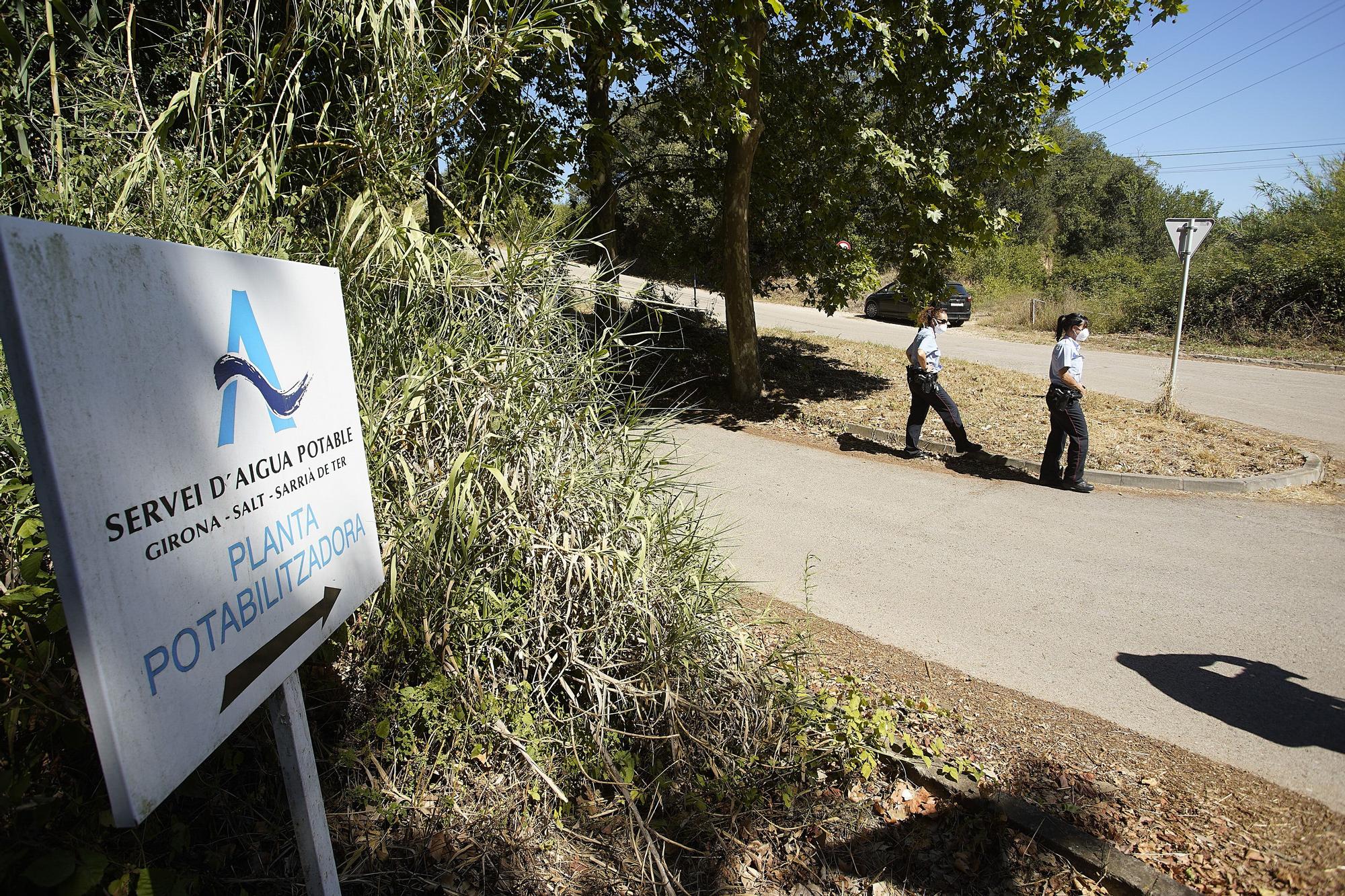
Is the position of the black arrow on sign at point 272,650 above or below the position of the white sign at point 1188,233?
below

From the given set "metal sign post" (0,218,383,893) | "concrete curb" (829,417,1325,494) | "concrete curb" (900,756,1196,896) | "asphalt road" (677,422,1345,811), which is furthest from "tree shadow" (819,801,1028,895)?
"concrete curb" (829,417,1325,494)

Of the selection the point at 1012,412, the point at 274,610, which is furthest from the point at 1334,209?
the point at 274,610

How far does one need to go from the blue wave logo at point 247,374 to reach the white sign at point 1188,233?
1160 cm

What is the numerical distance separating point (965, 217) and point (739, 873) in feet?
31.3

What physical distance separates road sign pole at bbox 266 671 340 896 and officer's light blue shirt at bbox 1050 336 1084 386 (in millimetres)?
7701

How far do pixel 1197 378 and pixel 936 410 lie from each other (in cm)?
919

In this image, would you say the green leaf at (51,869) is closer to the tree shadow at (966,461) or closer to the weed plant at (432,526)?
the weed plant at (432,526)

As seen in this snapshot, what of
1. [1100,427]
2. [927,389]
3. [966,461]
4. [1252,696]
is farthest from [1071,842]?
[1100,427]

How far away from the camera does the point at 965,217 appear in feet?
34.1

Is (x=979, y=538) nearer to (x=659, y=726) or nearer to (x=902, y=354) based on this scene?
(x=659, y=726)

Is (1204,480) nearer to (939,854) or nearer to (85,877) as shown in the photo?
(939,854)

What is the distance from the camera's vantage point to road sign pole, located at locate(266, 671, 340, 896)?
6.62ft

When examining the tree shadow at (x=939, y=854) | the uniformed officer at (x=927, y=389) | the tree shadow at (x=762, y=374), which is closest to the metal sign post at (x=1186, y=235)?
the uniformed officer at (x=927, y=389)

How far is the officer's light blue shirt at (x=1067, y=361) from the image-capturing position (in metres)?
7.84
